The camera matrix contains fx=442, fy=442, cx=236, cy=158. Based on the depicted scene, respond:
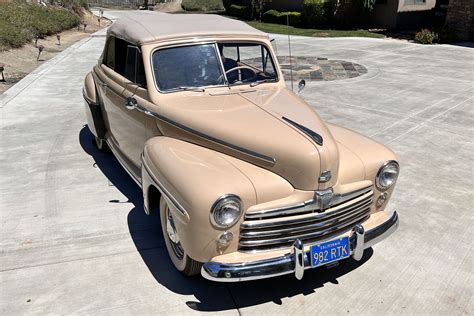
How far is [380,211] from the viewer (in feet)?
12.4

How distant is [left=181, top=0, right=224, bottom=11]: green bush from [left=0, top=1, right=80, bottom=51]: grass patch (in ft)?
54.1

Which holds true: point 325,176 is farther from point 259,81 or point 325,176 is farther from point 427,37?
point 427,37

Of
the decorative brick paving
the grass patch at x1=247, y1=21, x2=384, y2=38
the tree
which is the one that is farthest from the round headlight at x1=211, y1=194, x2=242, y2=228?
the tree

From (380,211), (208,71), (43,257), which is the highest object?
(208,71)

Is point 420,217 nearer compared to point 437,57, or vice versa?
point 420,217

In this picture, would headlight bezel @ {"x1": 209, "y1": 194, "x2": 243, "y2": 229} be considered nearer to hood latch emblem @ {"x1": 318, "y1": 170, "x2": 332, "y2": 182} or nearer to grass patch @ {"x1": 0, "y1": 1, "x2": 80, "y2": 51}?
hood latch emblem @ {"x1": 318, "y1": 170, "x2": 332, "y2": 182}

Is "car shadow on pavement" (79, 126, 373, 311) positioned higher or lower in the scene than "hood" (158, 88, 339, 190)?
lower

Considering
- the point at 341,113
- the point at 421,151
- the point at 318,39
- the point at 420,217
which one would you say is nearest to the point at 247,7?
the point at 318,39

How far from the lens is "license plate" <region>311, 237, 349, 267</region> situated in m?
3.23

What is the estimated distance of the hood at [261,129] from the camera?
3.27 m

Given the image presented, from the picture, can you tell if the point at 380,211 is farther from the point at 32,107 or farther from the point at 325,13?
the point at 325,13

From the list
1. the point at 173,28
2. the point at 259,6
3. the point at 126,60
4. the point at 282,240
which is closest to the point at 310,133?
the point at 282,240

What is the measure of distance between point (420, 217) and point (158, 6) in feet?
136

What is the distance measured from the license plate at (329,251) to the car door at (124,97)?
204 cm
